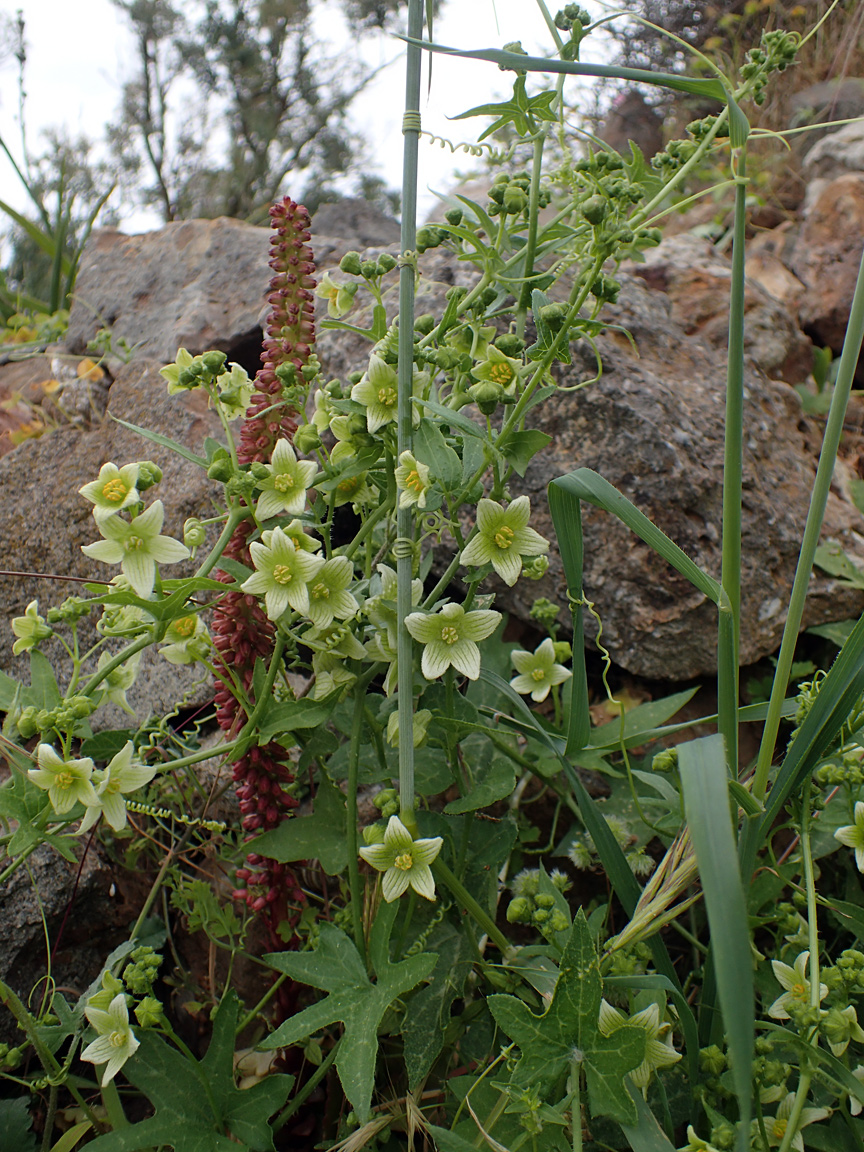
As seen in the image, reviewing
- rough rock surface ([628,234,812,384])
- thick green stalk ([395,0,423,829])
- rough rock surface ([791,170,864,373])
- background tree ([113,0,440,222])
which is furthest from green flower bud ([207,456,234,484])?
background tree ([113,0,440,222])

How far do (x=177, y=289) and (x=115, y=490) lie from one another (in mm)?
1729

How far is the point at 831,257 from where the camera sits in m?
2.99

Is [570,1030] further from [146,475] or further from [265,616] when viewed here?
[146,475]

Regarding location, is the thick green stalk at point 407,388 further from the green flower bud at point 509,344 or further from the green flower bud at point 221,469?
the green flower bud at point 221,469

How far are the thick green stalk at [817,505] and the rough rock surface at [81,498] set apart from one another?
42.2 inches

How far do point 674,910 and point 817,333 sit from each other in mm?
2727

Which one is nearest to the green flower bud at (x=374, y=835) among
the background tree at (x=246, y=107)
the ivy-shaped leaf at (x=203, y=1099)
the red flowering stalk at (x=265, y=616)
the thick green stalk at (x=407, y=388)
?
the thick green stalk at (x=407, y=388)

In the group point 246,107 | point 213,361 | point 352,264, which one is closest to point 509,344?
point 352,264

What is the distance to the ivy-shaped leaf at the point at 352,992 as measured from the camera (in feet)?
2.85

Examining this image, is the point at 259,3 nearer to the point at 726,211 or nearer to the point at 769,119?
the point at 769,119

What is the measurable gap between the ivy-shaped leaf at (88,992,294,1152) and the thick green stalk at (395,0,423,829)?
42cm

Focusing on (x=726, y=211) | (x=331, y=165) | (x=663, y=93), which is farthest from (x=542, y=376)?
(x=331, y=165)

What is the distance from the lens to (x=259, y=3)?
27.2ft

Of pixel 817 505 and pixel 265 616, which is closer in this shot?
pixel 817 505
